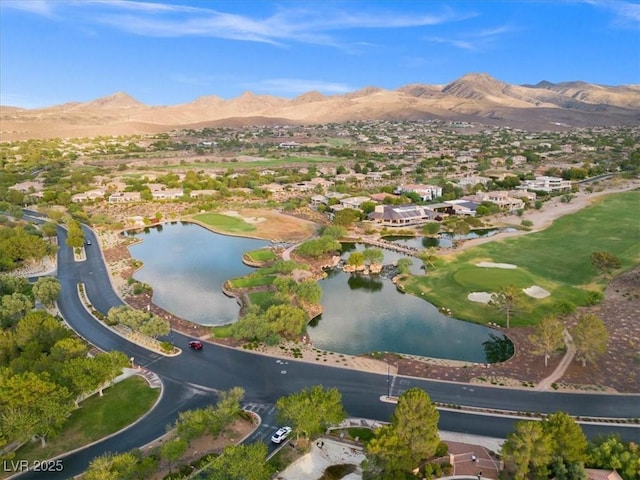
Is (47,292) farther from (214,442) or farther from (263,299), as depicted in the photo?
(214,442)

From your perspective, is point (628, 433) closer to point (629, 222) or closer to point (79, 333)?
point (79, 333)

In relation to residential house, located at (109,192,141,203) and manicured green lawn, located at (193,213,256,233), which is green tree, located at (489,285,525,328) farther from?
residential house, located at (109,192,141,203)

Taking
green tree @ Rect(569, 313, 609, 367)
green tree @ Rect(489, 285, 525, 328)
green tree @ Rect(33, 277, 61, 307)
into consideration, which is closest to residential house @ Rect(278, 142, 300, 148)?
green tree @ Rect(33, 277, 61, 307)

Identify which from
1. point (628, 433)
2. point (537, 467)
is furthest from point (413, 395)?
point (628, 433)

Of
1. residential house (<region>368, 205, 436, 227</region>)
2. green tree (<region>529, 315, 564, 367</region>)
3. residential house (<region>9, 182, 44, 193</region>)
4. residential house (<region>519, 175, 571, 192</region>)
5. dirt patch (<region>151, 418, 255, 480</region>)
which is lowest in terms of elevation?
dirt patch (<region>151, 418, 255, 480</region>)

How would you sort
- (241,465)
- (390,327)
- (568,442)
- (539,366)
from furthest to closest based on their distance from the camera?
(390,327), (539,366), (568,442), (241,465)

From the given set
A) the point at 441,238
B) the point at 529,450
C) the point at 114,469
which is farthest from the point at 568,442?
the point at 441,238

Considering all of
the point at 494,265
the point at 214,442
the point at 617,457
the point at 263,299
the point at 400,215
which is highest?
the point at 400,215
